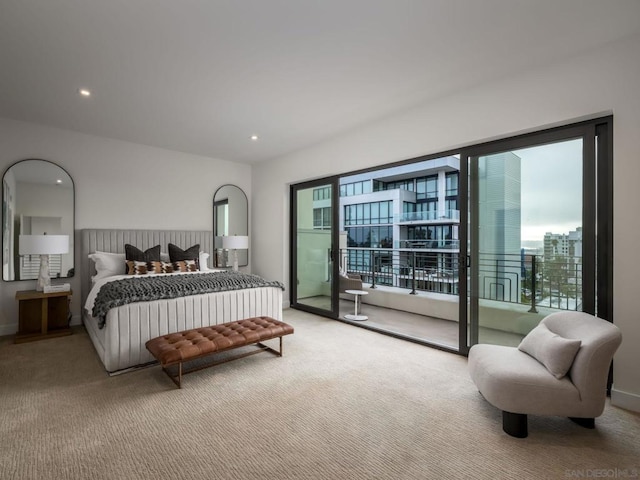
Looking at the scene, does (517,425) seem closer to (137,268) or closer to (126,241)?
(137,268)

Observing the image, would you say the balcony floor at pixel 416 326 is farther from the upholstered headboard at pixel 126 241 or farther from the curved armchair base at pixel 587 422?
the upholstered headboard at pixel 126 241

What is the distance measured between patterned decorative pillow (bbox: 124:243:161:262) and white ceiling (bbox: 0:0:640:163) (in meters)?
1.77

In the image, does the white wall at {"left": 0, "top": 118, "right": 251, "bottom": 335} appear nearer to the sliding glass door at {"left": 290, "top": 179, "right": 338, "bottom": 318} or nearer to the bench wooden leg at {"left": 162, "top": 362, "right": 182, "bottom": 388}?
the sliding glass door at {"left": 290, "top": 179, "right": 338, "bottom": 318}

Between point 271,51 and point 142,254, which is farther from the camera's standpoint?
point 142,254

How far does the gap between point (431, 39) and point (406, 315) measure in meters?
4.06

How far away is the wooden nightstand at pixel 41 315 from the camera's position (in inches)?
152

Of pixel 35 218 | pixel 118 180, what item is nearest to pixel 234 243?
pixel 118 180

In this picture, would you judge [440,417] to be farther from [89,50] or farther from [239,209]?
[239,209]

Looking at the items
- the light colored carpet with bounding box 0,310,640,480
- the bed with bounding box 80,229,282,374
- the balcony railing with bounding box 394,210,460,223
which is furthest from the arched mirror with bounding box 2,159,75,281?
the balcony railing with bounding box 394,210,460,223

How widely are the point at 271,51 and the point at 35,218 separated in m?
3.98

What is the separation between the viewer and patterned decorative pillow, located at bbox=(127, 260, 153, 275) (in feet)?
14.2

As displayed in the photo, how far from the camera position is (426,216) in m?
10.9

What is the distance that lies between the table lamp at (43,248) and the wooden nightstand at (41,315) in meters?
0.19

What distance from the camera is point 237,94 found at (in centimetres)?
337
